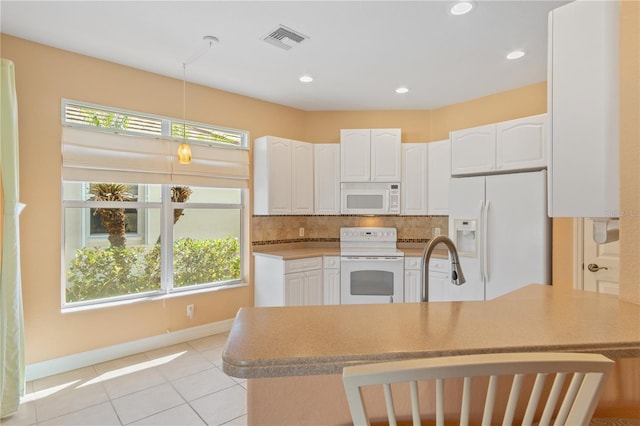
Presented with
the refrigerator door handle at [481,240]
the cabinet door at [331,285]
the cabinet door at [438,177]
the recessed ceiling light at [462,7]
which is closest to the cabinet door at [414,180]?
the cabinet door at [438,177]

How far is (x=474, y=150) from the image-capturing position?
11.5ft

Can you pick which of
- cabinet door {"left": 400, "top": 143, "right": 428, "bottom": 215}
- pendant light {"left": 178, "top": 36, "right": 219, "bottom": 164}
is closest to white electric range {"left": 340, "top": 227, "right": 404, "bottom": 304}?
cabinet door {"left": 400, "top": 143, "right": 428, "bottom": 215}

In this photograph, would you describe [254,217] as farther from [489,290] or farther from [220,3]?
[489,290]

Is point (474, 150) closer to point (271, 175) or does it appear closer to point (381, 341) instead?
point (271, 175)

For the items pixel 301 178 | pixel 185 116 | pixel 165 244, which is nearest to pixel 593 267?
pixel 301 178

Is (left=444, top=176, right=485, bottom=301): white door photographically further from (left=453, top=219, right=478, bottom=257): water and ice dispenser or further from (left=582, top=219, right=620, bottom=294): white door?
(left=582, top=219, right=620, bottom=294): white door

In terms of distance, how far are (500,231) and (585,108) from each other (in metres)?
2.20

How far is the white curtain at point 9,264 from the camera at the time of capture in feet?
7.58

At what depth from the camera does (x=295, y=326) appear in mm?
1018

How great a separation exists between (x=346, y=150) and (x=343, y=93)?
701 mm

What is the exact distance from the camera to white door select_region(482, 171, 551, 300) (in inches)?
116

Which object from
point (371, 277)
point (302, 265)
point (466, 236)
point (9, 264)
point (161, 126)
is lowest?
point (371, 277)

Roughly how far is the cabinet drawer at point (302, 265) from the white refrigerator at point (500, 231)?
61.6 inches

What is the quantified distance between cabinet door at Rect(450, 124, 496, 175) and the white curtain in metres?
3.92
